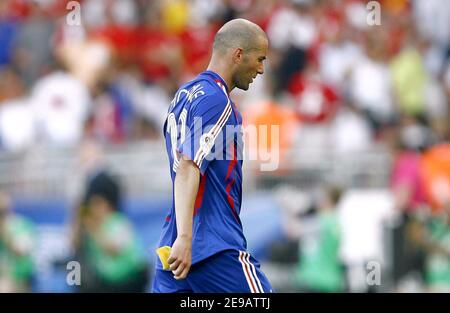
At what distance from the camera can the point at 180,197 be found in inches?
239

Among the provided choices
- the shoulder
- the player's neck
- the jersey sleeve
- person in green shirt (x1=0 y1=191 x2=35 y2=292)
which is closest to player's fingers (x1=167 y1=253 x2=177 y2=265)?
the jersey sleeve

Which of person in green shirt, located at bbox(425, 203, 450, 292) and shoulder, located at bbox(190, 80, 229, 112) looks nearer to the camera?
shoulder, located at bbox(190, 80, 229, 112)

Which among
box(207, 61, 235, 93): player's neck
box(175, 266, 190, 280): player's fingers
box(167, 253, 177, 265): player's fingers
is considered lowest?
box(175, 266, 190, 280): player's fingers

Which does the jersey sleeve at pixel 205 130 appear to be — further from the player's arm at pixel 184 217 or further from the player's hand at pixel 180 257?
the player's hand at pixel 180 257

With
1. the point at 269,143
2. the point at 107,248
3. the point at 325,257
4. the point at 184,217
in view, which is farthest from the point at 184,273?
the point at 269,143

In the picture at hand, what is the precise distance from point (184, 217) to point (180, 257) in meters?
0.20

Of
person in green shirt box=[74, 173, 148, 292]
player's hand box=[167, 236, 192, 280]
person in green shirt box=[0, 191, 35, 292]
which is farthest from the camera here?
person in green shirt box=[0, 191, 35, 292]

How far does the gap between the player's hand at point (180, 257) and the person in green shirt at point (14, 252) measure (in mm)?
6927

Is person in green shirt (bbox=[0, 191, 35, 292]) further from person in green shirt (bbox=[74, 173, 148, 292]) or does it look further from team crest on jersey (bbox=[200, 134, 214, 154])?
team crest on jersey (bbox=[200, 134, 214, 154])

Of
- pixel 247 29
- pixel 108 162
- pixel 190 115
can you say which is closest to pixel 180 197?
pixel 190 115

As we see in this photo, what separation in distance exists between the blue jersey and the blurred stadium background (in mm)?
5813

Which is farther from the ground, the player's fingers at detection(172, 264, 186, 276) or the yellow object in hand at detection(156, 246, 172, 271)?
the yellow object in hand at detection(156, 246, 172, 271)

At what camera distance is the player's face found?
6410 millimetres
